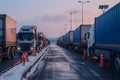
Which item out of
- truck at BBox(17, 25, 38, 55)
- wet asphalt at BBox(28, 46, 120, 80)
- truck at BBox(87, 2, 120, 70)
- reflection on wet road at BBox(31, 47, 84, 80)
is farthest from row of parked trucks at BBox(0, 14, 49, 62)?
truck at BBox(87, 2, 120, 70)

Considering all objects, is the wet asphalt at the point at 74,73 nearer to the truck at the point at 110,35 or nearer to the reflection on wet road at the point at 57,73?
the reflection on wet road at the point at 57,73

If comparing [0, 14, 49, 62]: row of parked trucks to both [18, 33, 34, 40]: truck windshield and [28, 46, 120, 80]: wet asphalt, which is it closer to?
[18, 33, 34, 40]: truck windshield

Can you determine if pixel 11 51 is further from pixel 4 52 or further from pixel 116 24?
pixel 116 24

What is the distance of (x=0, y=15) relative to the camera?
2823 centimetres

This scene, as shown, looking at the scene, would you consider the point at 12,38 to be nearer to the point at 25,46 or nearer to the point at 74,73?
the point at 25,46

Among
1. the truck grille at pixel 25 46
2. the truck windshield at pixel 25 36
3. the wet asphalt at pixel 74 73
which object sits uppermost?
the truck windshield at pixel 25 36

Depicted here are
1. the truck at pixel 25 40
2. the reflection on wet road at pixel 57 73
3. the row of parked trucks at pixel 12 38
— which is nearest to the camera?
the reflection on wet road at pixel 57 73

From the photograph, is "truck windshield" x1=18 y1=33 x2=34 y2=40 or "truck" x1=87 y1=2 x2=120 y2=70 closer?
"truck" x1=87 y1=2 x2=120 y2=70

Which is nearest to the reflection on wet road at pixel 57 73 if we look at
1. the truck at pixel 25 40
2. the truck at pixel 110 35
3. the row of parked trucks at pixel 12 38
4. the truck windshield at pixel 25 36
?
the truck at pixel 110 35

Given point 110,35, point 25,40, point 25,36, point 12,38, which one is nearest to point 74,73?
point 110,35

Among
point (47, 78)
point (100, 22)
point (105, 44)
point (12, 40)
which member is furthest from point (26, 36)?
point (47, 78)

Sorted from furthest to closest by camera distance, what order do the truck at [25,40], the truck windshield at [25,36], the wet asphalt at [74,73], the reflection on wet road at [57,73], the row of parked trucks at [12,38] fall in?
the truck windshield at [25,36] < the truck at [25,40] < the row of parked trucks at [12,38] < the wet asphalt at [74,73] < the reflection on wet road at [57,73]

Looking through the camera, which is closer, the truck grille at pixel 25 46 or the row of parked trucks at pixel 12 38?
the row of parked trucks at pixel 12 38

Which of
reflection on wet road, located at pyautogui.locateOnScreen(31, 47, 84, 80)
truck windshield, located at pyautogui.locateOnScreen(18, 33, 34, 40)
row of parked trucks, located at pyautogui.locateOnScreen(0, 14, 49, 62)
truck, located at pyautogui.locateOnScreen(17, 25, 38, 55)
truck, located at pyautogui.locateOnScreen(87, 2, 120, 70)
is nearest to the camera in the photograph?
reflection on wet road, located at pyautogui.locateOnScreen(31, 47, 84, 80)
